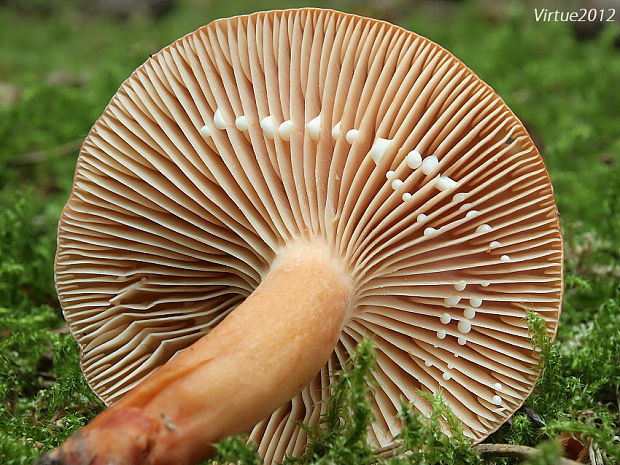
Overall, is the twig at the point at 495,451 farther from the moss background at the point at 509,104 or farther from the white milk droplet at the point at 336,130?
the white milk droplet at the point at 336,130

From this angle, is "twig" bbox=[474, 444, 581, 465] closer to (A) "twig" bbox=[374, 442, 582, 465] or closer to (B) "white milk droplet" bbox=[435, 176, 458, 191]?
(A) "twig" bbox=[374, 442, 582, 465]

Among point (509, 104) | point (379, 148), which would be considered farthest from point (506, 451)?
point (509, 104)

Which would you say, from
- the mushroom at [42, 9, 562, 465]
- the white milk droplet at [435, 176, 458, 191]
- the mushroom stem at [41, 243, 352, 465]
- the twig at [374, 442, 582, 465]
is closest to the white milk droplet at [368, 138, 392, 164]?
the mushroom at [42, 9, 562, 465]

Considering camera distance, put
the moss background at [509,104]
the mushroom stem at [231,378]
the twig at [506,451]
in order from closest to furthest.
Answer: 1. the mushroom stem at [231,378]
2. the twig at [506,451]
3. the moss background at [509,104]

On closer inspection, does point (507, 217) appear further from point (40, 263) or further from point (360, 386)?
point (40, 263)

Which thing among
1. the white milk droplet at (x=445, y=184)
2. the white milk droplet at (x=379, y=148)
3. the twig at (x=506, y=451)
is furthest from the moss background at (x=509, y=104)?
the white milk droplet at (x=379, y=148)

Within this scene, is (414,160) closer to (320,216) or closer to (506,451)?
(320,216)
